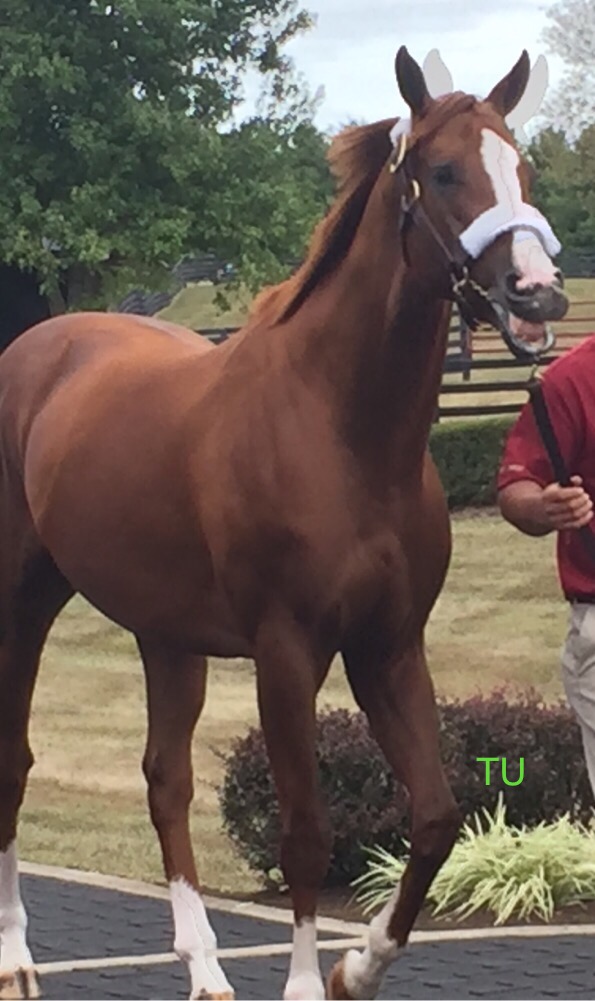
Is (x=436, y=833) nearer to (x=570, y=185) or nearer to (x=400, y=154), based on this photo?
(x=400, y=154)

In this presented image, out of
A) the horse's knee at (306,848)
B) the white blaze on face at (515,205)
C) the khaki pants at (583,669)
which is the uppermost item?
the white blaze on face at (515,205)

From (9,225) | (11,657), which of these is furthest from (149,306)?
(11,657)

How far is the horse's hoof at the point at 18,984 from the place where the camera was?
18.8 feet

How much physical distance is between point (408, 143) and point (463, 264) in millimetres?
397

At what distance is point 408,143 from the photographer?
4422 mm

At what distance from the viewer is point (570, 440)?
15.9ft

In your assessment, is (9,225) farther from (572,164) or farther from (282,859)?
(282,859)

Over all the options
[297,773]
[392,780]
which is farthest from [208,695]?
[297,773]

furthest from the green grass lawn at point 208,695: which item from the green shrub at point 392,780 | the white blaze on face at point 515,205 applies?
the white blaze on face at point 515,205

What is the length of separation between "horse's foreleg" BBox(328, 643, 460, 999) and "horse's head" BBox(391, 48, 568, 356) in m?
1.03

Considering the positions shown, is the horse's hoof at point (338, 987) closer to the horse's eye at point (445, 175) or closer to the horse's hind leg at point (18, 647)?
the horse's hind leg at point (18, 647)

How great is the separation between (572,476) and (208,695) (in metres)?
7.99

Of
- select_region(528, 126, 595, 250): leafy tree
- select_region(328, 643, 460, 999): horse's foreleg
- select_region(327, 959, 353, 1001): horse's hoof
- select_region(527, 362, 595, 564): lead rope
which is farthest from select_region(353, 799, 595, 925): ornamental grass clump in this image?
select_region(528, 126, 595, 250): leafy tree

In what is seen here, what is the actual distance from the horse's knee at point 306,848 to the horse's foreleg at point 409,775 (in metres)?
0.23
